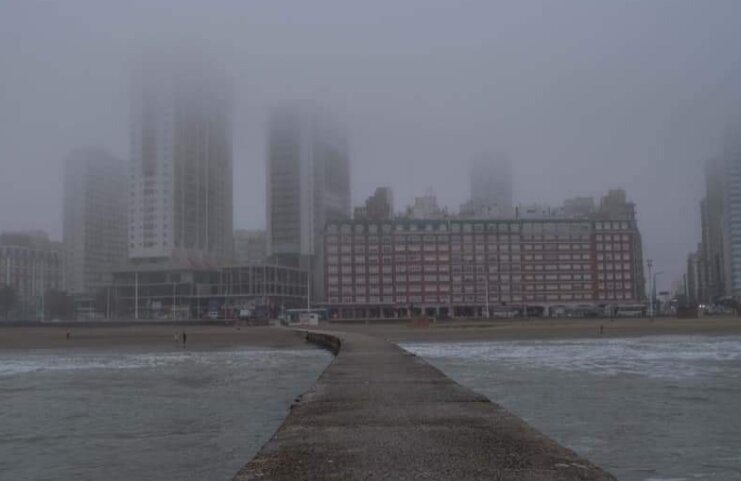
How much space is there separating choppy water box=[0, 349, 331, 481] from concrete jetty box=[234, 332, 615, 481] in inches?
71.9

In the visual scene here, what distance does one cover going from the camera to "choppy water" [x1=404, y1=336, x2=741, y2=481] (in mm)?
14297

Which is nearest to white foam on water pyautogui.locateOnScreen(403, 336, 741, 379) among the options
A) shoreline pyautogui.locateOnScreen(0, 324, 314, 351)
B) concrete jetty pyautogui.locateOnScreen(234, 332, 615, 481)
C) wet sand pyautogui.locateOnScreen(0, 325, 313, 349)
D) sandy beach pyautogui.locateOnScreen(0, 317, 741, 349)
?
concrete jetty pyautogui.locateOnScreen(234, 332, 615, 481)

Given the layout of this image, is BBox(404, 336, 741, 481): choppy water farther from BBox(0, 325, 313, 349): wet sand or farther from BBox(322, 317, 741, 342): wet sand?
BBox(322, 317, 741, 342): wet sand

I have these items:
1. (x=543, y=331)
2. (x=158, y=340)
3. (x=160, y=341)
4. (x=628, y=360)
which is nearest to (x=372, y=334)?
(x=160, y=341)

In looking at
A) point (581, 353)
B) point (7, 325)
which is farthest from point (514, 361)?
point (7, 325)

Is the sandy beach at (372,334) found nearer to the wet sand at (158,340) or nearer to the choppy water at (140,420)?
the wet sand at (158,340)

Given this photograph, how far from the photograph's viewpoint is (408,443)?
1270cm

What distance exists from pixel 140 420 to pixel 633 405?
13198 mm

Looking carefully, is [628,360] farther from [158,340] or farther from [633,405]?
[158,340]

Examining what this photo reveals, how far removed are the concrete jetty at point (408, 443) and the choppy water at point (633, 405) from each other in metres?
1.85

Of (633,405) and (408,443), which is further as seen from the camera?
(633,405)

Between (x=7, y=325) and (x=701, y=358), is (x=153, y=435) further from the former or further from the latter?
(x=7, y=325)

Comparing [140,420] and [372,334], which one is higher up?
[140,420]

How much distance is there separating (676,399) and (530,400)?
4.14 m
